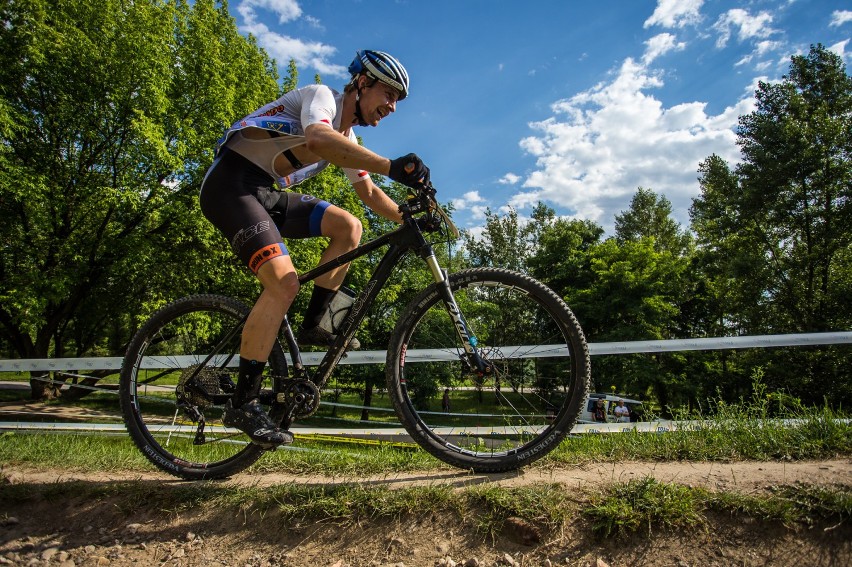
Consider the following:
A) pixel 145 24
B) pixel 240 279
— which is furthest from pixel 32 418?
pixel 145 24

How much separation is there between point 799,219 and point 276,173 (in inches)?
1262

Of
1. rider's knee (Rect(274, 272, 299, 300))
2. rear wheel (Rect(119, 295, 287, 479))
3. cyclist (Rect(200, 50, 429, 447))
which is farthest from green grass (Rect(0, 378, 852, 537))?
Result: rider's knee (Rect(274, 272, 299, 300))

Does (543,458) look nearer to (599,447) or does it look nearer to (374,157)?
(599,447)

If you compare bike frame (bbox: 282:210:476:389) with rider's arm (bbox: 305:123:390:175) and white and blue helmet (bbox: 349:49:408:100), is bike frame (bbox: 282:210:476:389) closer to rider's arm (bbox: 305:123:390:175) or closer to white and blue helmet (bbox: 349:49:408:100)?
rider's arm (bbox: 305:123:390:175)

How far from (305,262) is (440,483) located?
16002 mm

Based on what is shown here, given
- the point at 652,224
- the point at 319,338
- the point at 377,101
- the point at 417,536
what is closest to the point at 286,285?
the point at 319,338

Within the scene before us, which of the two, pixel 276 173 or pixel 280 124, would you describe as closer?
pixel 280 124

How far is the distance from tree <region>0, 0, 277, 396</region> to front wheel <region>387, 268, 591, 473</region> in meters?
15.0

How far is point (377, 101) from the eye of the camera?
10.3 feet

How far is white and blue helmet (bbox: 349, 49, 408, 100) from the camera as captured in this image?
3078mm

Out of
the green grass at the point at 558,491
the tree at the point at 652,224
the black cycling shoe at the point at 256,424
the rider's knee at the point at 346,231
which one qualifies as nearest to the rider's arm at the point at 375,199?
the rider's knee at the point at 346,231

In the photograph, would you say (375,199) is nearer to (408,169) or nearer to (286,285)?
(408,169)

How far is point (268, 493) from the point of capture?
2764 millimetres

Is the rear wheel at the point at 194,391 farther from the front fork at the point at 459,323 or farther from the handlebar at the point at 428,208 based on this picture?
the handlebar at the point at 428,208
